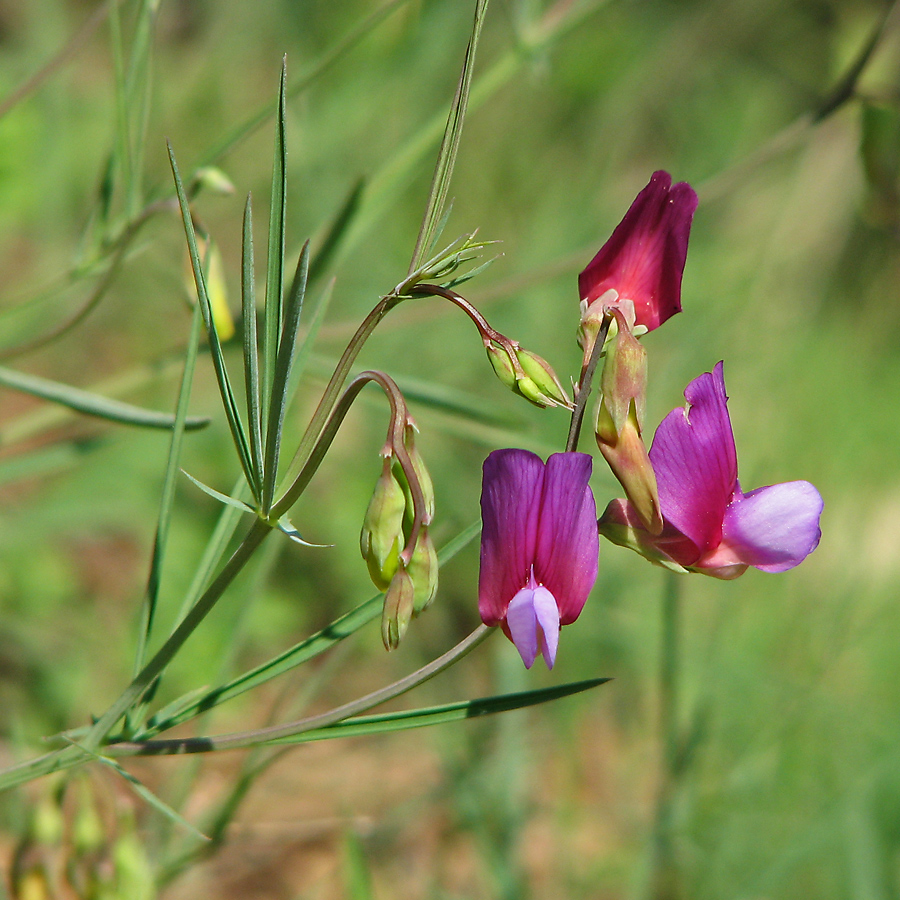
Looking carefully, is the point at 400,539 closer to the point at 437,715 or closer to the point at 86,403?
the point at 437,715

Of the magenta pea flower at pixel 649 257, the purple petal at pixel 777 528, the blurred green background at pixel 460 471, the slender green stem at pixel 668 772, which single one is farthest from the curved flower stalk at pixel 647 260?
the slender green stem at pixel 668 772

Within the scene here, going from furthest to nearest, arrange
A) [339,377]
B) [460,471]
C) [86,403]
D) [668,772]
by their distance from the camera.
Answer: [460,471], [668,772], [86,403], [339,377]

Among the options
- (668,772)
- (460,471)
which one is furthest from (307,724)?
(460,471)

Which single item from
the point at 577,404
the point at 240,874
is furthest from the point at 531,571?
the point at 240,874

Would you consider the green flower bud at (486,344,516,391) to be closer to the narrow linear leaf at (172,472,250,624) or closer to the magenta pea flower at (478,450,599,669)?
the magenta pea flower at (478,450,599,669)

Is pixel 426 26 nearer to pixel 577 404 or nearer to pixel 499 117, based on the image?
pixel 577 404
